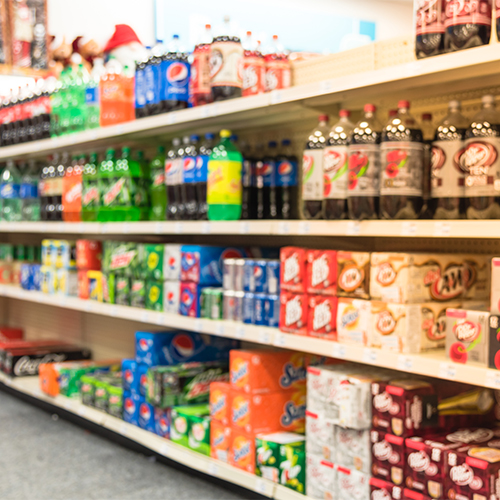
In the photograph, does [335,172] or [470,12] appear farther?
[335,172]

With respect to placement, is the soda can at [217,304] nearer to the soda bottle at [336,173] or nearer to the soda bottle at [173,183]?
Answer: the soda bottle at [173,183]

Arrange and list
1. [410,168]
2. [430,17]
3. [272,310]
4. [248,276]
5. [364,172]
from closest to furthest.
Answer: [430,17], [410,168], [364,172], [272,310], [248,276]

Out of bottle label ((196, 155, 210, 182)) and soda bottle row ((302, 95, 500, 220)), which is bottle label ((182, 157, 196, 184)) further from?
soda bottle row ((302, 95, 500, 220))

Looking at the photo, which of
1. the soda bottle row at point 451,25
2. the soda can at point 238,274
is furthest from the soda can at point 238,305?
the soda bottle row at point 451,25

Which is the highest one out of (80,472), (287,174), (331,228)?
(287,174)

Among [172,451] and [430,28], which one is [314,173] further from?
[172,451]

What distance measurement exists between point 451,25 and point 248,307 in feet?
4.70

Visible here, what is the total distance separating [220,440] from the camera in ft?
10.1

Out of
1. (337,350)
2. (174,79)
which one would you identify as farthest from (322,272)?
(174,79)

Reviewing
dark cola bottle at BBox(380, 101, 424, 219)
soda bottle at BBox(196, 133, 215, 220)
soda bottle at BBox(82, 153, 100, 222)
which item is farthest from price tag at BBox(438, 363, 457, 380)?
soda bottle at BBox(82, 153, 100, 222)

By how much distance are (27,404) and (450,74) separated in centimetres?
383

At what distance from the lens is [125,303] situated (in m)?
3.80

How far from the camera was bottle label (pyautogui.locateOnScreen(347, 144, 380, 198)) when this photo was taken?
2.42 m

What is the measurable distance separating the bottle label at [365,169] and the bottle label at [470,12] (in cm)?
50
